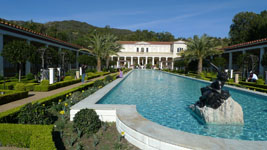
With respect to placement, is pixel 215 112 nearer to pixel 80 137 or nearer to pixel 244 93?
pixel 80 137

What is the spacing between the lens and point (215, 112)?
584 centimetres

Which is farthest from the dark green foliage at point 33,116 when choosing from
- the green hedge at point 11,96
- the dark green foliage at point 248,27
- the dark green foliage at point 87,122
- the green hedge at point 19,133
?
the dark green foliage at point 248,27

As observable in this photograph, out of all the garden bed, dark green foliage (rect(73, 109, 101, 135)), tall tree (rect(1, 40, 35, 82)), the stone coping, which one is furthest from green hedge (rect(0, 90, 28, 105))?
tall tree (rect(1, 40, 35, 82))

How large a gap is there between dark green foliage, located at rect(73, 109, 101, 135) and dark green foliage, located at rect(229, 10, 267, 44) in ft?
141

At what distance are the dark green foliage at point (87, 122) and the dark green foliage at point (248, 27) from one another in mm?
43049

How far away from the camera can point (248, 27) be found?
47.6m

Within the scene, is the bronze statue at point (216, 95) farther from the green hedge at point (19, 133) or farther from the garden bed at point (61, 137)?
the green hedge at point (19, 133)

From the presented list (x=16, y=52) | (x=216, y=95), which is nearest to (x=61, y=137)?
(x=216, y=95)

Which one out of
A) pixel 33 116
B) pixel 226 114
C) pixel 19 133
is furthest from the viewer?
pixel 226 114

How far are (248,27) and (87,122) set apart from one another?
54.5 meters

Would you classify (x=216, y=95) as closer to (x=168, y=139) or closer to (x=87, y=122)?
(x=168, y=139)

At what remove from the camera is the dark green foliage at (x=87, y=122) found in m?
4.62

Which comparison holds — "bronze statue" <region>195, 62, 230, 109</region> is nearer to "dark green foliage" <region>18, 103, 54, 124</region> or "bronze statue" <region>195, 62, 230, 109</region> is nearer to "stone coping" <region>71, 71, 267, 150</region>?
"stone coping" <region>71, 71, 267, 150</region>

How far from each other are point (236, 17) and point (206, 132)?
192ft
